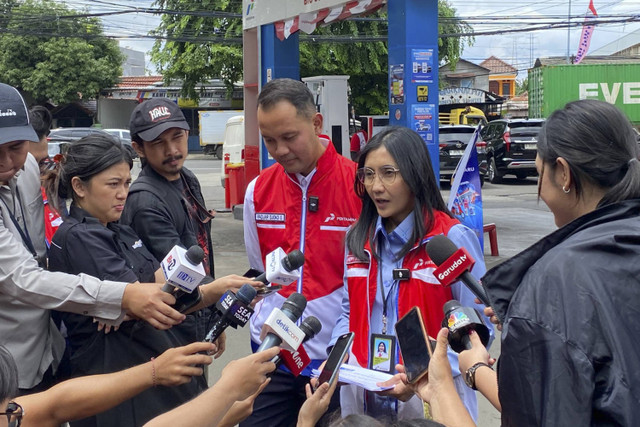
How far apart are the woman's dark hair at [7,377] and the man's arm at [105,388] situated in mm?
407

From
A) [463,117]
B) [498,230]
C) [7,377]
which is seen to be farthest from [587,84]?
[7,377]

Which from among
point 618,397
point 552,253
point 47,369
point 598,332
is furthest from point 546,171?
point 47,369

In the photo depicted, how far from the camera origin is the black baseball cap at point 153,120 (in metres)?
3.37

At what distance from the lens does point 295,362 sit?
2920mm

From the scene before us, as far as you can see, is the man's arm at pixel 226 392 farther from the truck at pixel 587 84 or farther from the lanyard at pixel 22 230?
the truck at pixel 587 84

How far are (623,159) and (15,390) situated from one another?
1690mm

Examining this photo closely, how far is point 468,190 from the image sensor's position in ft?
23.6

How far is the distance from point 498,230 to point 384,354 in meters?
11.0

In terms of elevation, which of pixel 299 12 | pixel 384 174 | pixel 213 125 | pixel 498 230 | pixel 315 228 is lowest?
pixel 498 230

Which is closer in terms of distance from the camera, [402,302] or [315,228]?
[402,302]

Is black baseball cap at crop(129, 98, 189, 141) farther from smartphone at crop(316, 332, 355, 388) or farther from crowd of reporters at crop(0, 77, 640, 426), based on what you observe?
smartphone at crop(316, 332, 355, 388)

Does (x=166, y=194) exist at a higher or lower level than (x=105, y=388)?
higher

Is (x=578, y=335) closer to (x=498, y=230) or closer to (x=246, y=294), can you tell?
(x=246, y=294)

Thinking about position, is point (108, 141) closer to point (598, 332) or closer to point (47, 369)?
point (47, 369)
